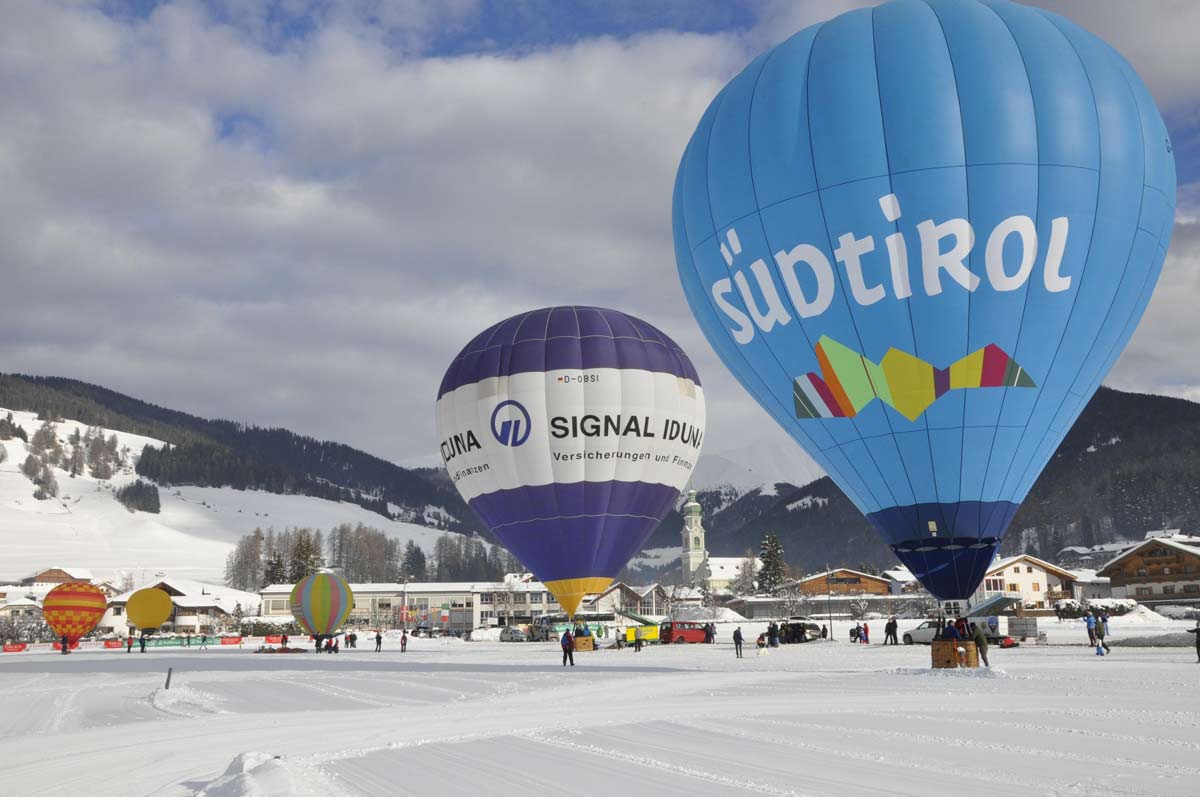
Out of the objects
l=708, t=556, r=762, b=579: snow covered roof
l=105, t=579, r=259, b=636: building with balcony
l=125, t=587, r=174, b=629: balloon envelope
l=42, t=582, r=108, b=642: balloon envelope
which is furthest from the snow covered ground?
l=708, t=556, r=762, b=579: snow covered roof

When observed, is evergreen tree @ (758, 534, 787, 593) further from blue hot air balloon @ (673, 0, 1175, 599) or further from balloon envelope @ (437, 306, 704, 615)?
blue hot air balloon @ (673, 0, 1175, 599)

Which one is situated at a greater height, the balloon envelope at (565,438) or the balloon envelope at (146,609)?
the balloon envelope at (565,438)

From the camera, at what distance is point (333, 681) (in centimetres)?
2352

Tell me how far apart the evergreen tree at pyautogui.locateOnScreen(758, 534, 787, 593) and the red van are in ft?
177

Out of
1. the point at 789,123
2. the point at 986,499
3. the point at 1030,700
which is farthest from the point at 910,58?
the point at 1030,700

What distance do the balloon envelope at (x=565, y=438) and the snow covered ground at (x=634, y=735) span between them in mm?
12410

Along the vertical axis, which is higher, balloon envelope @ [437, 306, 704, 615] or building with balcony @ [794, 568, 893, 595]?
balloon envelope @ [437, 306, 704, 615]

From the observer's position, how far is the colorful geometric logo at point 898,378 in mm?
19125

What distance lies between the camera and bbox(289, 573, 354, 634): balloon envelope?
2010 inches

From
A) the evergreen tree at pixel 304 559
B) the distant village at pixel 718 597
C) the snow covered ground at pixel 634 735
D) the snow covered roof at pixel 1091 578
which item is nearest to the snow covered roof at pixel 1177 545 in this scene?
the distant village at pixel 718 597

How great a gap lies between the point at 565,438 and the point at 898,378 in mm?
16906

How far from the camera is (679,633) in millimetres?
51750

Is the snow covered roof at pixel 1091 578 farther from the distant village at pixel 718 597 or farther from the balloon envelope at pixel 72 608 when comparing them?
the balloon envelope at pixel 72 608

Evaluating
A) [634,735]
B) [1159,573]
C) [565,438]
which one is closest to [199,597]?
[565,438]
